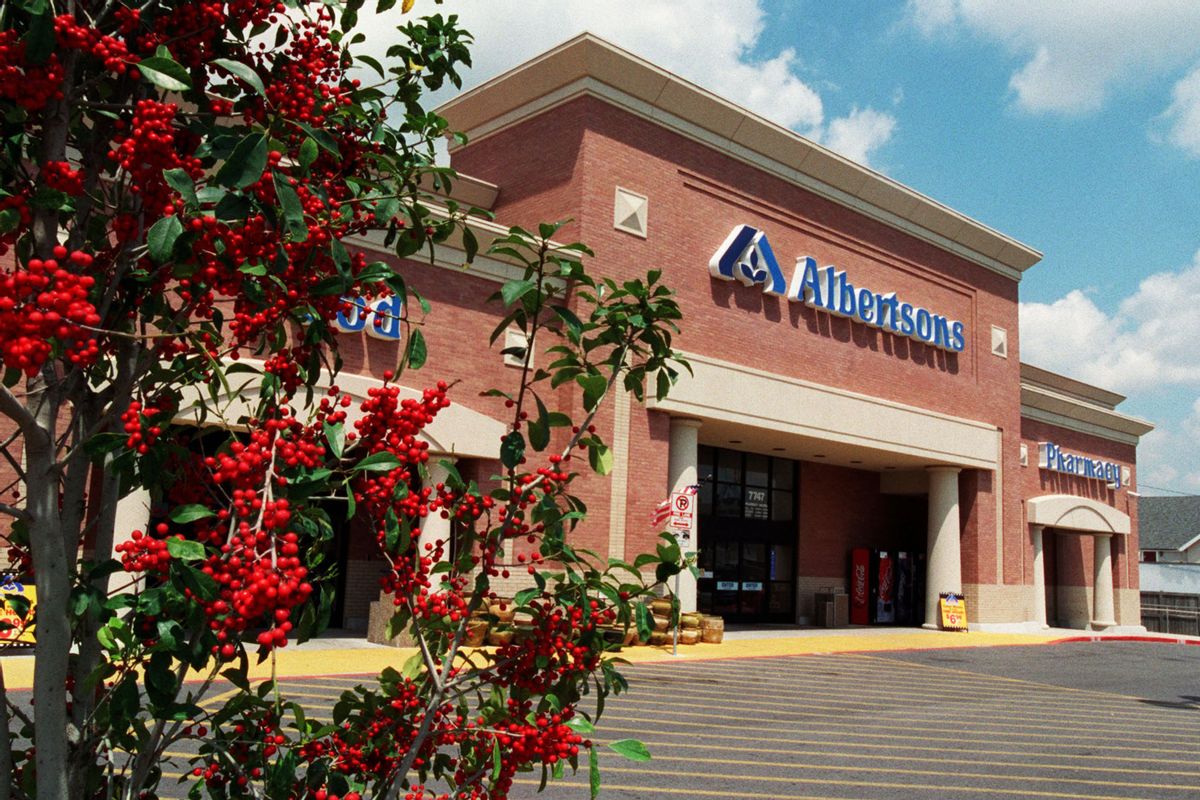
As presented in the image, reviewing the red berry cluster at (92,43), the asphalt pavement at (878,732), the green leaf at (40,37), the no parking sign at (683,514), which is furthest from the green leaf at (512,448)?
the no parking sign at (683,514)

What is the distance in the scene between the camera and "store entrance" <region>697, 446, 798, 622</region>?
29.2 m

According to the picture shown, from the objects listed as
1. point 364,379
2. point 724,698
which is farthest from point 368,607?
point 724,698

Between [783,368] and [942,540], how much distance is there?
899 centimetres

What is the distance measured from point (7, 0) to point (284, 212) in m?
0.86

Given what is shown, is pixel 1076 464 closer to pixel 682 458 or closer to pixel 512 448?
pixel 682 458

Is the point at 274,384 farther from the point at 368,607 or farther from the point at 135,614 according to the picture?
the point at 368,607

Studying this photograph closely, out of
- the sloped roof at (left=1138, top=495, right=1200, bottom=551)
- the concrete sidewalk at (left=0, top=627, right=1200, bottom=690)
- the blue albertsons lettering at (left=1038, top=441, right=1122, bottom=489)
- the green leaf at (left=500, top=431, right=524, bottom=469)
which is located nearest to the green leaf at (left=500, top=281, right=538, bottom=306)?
the green leaf at (left=500, top=431, right=524, bottom=469)

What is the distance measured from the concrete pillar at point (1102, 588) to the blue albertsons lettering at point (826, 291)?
41.9ft

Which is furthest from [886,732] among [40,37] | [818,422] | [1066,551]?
[1066,551]

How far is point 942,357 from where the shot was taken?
3111 cm

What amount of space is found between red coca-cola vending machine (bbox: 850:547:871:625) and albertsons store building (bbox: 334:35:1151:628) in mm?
67

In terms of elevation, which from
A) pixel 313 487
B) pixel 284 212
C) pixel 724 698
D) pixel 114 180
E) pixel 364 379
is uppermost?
pixel 364 379

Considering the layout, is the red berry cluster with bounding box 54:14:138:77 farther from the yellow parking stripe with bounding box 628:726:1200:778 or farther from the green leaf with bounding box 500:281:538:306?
the yellow parking stripe with bounding box 628:726:1200:778

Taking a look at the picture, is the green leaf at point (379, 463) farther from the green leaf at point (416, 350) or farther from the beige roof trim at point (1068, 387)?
the beige roof trim at point (1068, 387)
